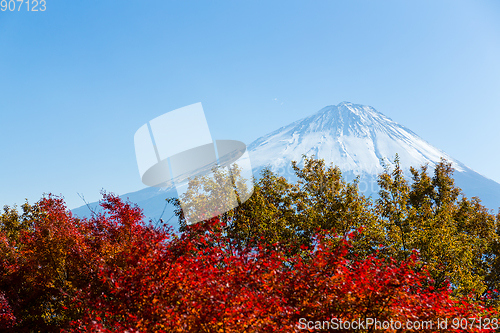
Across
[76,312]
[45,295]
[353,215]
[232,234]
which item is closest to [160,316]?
[76,312]

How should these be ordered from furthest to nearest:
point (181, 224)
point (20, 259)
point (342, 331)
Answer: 1. point (181, 224)
2. point (20, 259)
3. point (342, 331)

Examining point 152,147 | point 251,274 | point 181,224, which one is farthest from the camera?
point 181,224

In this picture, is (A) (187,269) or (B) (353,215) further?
(B) (353,215)

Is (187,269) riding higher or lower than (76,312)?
higher

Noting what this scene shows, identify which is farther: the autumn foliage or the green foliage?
the green foliage

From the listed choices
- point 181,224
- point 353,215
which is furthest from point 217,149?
point 353,215

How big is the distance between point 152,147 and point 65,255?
19.2ft

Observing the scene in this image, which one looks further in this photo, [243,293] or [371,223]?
[371,223]

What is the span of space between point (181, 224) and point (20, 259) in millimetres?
9116

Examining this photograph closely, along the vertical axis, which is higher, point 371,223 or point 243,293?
point 371,223

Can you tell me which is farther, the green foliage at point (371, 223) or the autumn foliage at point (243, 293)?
the green foliage at point (371, 223)

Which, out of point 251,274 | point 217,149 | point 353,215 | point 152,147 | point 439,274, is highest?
point 217,149

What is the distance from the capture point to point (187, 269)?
7.91 meters

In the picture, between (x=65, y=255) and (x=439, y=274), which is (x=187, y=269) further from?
(x=439, y=274)
